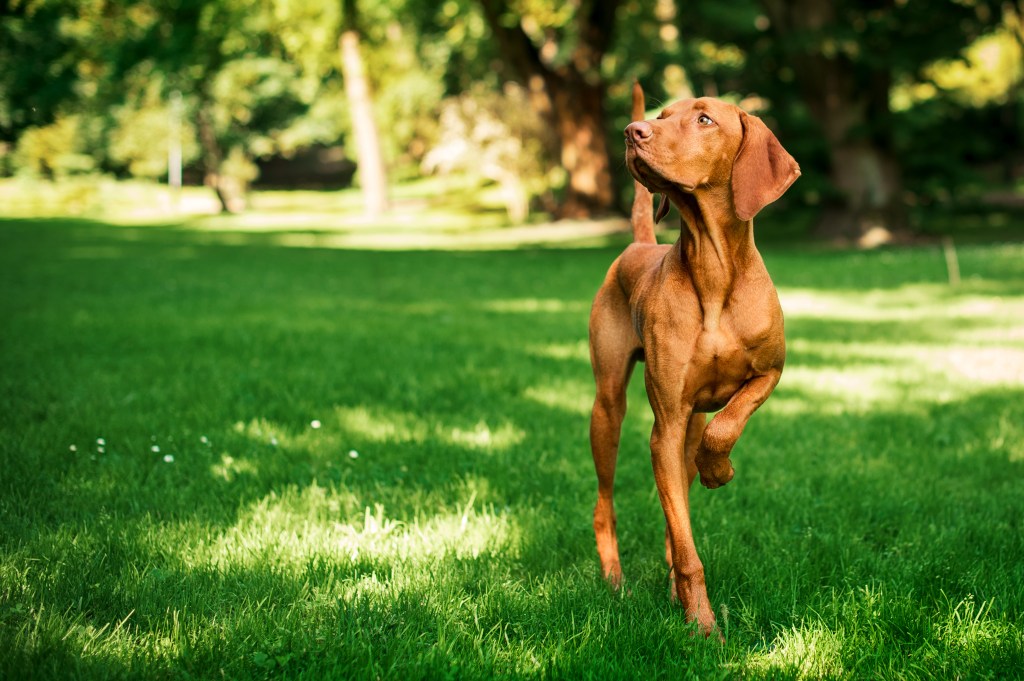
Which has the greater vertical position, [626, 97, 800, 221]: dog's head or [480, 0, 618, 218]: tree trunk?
[480, 0, 618, 218]: tree trunk

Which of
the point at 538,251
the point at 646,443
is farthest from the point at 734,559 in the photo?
the point at 538,251

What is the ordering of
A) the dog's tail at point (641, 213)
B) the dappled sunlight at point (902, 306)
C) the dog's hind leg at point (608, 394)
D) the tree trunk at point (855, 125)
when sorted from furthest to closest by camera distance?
the tree trunk at point (855, 125)
the dappled sunlight at point (902, 306)
the dog's tail at point (641, 213)
the dog's hind leg at point (608, 394)

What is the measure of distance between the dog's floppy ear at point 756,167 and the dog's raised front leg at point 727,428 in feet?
1.88

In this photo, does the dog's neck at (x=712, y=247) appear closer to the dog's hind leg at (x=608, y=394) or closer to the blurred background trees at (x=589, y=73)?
the dog's hind leg at (x=608, y=394)

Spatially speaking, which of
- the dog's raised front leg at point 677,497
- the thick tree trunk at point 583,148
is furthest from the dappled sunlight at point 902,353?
the thick tree trunk at point 583,148

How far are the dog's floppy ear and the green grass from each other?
1443 millimetres

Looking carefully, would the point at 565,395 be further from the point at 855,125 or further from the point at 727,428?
the point at 855,125

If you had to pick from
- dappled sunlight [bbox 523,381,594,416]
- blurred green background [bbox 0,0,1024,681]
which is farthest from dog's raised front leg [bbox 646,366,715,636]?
dappled sunlight [bbox 523,381,594,416]

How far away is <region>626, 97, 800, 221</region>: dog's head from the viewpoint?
2.85m

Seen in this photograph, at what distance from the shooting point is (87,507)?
13.9 feet

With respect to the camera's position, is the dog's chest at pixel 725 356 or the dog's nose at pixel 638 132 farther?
the dog's chest at pixel 725 356

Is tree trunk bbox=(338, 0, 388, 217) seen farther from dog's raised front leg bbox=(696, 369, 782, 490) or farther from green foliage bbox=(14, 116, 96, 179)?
dog's raised front leg bbox=(696, 369, 782, 490)

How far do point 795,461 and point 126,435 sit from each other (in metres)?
4.01

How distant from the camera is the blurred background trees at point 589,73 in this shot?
16.6m
